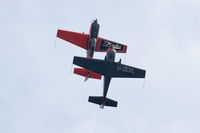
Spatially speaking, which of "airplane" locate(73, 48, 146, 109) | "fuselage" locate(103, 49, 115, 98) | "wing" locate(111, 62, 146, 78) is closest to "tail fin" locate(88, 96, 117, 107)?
"fuselage" locate(103, 49, 115, 98)

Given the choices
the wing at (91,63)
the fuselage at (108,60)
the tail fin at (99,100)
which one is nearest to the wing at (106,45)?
the tail fin at (99,100)

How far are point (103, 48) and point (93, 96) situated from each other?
11711 mm

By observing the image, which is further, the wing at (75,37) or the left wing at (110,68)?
the wing at (75,37)

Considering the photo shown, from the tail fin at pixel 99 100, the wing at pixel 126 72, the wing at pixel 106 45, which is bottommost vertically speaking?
the tail fin at pixel 99 100

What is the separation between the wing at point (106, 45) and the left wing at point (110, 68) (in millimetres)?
12681

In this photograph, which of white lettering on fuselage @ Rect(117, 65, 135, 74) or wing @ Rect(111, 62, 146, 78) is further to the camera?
white lettering on fuselage @ Rect(117, 65, 135, 74)

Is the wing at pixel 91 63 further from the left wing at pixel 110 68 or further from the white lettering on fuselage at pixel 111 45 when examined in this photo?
the white lettering on fuselage at pixel 111 45

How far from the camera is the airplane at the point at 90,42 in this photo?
239ft

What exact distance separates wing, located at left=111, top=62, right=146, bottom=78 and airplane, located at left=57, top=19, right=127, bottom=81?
10056 mm

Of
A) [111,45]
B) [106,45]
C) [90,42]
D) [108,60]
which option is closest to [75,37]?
[90,42]

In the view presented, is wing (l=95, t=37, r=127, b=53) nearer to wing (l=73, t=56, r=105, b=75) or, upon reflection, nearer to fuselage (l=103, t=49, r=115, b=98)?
fuselage (l=103, t=49, r=115, b=98)

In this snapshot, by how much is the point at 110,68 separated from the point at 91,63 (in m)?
3.47

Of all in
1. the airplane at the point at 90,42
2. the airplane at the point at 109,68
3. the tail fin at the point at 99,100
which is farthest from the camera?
the airplane at the point at 90,42

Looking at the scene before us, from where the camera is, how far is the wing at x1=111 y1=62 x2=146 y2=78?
65.5 meters
